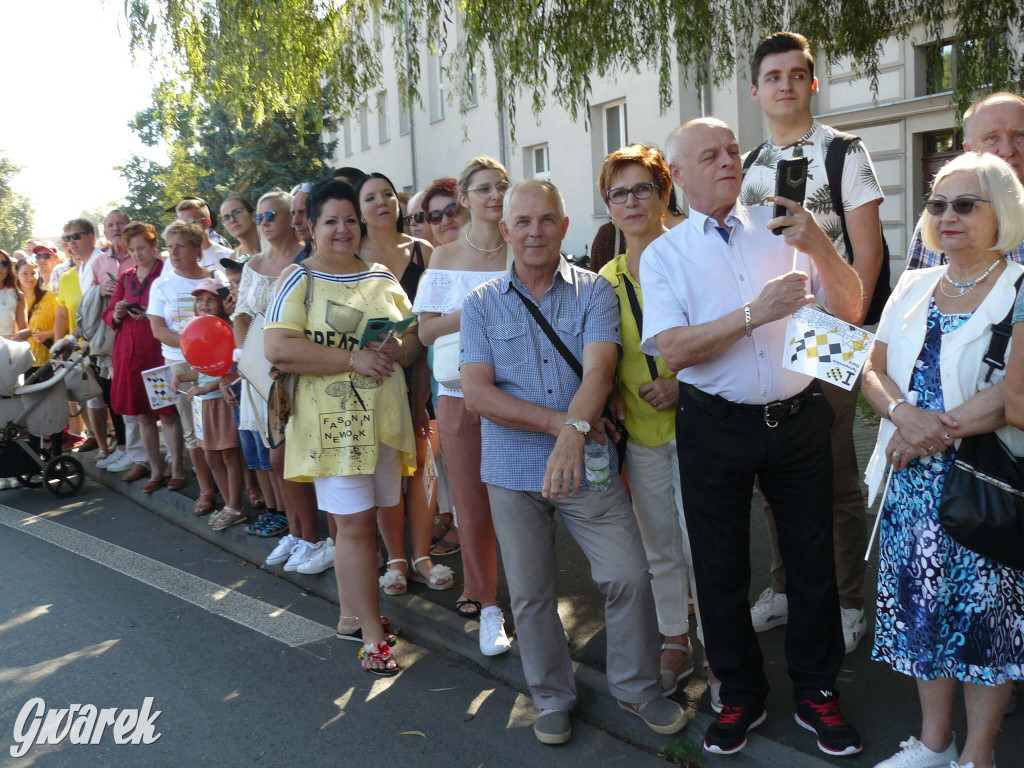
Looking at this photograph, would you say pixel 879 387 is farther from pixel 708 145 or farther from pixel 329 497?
pixel 329 497

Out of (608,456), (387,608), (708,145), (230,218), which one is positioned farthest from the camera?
(230,218)

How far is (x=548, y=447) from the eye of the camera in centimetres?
374

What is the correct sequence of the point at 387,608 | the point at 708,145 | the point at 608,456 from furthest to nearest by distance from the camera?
the point at 387,608
the point at 608,456
the point at 708,145

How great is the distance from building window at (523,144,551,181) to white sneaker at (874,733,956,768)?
771 inches

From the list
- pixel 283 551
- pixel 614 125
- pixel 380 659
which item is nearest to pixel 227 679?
pixel 380 659

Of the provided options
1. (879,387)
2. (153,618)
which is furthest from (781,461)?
(153,618)

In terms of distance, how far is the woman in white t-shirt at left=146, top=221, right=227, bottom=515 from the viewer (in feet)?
23.8

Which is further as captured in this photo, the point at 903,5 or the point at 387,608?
the point at 903,5

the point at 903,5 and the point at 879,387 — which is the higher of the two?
the point at 903,5

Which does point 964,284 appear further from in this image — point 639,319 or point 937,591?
point 639,319

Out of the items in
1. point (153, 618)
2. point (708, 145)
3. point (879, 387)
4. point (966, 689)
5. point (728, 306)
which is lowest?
point (153, 618)

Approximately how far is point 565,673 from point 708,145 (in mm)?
2142

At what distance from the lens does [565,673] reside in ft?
12.6

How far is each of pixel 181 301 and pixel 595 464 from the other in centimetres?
475
